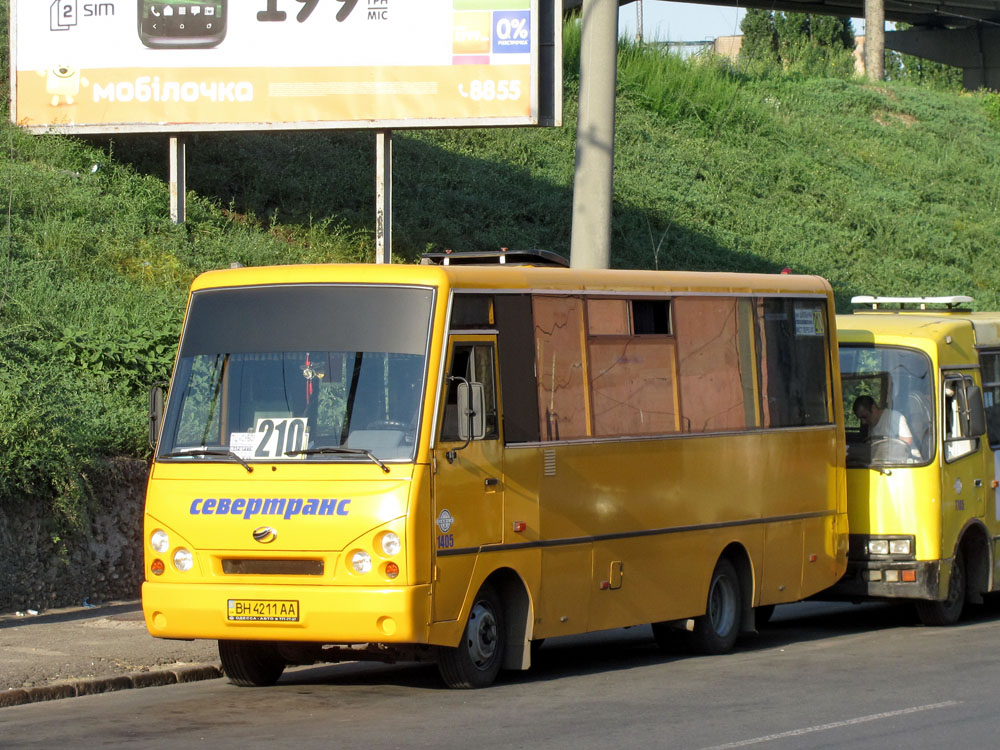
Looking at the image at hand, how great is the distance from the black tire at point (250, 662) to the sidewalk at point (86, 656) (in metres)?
0.66

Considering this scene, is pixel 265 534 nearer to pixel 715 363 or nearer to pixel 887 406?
pixel 715 363

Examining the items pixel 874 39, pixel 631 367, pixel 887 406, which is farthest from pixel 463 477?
pixel 874 39

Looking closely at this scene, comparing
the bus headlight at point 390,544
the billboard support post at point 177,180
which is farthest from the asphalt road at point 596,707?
the billboard support post at point 177,180

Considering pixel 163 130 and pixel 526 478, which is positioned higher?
pixel 163 130

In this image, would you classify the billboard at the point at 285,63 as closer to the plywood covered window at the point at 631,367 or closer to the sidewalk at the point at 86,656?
the plywood covered window at the point at 631,367

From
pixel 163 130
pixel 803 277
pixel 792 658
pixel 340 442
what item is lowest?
pixel 792 658

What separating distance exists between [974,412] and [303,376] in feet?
23.7

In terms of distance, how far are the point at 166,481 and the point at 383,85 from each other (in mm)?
11686

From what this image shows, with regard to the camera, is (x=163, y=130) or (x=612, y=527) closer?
(x=612, y=527)

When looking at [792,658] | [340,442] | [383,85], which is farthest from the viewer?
[383,85]

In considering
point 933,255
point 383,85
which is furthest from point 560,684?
point 933,255

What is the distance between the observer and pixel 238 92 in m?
20.9

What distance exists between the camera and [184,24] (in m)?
21.0

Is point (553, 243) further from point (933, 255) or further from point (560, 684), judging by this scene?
point (560, 684)
